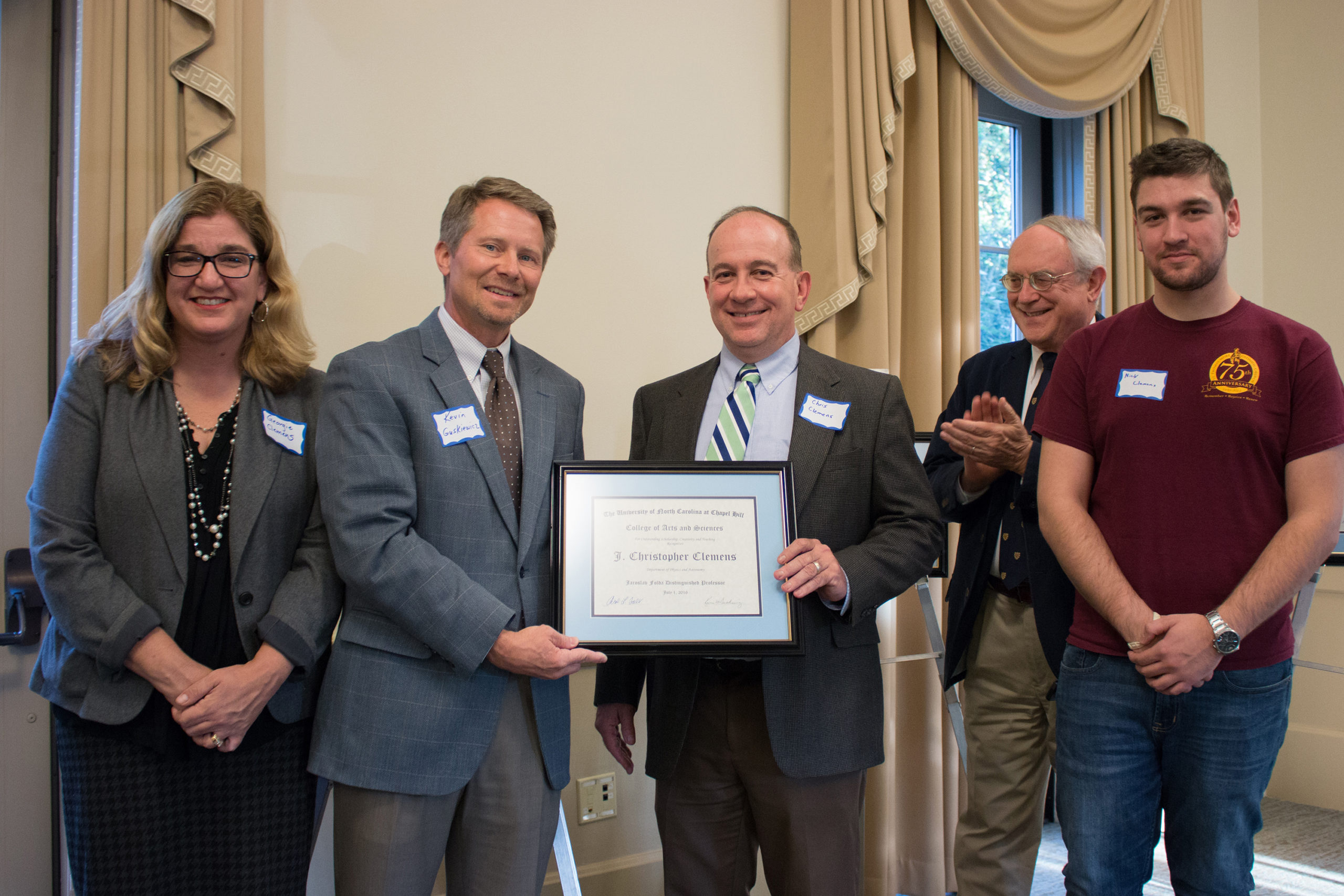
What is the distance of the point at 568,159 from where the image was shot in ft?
9.42

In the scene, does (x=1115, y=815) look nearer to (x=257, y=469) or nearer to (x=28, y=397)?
(x=257, y=469)

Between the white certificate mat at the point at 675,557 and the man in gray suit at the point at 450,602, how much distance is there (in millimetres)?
124

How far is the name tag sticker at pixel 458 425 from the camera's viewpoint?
1.71 m

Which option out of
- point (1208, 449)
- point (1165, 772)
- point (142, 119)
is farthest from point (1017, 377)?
point (142, 119)

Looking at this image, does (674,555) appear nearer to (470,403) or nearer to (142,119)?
(470,403)

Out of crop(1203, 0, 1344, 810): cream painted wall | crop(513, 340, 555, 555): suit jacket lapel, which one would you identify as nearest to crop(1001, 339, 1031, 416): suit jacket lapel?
crop(513, 340, 555, 555): suit jacket lapel

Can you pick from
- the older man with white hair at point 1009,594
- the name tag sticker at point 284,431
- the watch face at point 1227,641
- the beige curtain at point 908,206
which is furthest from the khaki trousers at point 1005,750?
the name tag sticker at point 284,431

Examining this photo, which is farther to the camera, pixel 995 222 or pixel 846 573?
pixel 995 222

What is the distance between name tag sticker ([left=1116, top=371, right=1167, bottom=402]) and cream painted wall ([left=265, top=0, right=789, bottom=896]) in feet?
5.14

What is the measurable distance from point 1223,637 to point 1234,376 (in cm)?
50

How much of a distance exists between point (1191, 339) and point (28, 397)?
280 cm

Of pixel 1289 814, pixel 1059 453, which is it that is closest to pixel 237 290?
pixel 1059 453

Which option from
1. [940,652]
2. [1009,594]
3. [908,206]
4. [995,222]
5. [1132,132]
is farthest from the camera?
[995,222]

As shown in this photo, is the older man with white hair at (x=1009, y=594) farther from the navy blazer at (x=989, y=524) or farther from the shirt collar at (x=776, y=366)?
the shirt collar at (x=776, y=366)
